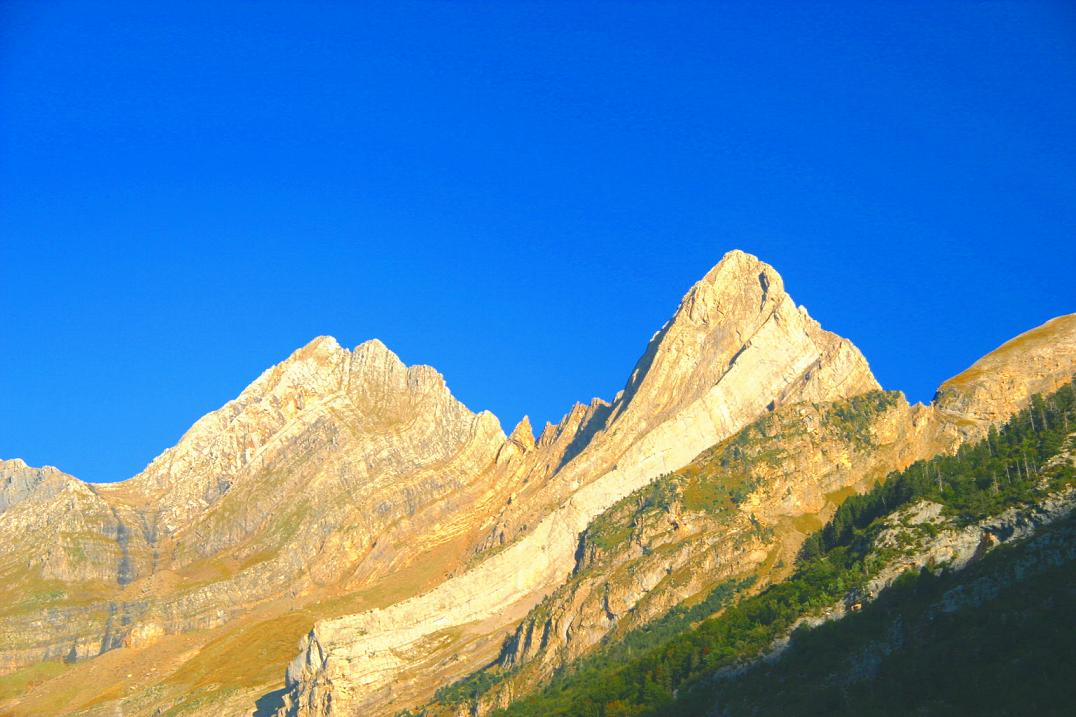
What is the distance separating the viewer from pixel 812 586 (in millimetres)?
153875

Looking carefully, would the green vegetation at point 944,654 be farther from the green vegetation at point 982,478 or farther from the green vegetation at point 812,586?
the green vegetation at point 982,478

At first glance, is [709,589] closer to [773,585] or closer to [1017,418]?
[773,585]

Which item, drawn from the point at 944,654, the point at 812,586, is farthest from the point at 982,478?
the point at 944,654

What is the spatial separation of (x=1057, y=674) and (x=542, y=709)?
82.7 meters

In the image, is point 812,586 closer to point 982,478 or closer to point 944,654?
point 982,478

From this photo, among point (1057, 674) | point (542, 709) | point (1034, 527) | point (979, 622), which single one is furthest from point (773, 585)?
point (1057, 674)

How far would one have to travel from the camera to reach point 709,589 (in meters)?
190

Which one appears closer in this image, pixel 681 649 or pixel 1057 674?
pixel 1057 674

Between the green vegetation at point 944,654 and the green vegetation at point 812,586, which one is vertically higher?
the green vegetation at point 812,586

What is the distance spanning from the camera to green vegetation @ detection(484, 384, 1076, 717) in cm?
13988

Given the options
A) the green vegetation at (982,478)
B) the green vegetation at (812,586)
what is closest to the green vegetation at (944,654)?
the green vegetation at (812,586)

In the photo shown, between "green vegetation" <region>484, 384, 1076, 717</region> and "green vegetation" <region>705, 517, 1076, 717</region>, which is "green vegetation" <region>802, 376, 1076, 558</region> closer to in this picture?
"green vegetation" <region>484, 384, 1076, 717</region>

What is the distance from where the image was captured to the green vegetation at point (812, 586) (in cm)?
13988

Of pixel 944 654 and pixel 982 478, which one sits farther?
pixel 982 478
